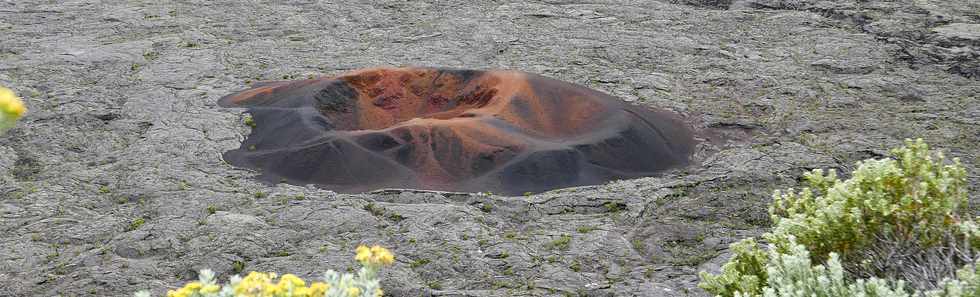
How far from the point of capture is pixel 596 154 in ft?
24.9

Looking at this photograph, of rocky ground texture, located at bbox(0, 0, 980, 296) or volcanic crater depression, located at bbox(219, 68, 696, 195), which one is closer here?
rocky ground texture, located at bbox(0, 0, 980, 296)

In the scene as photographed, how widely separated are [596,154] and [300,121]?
8.61ft

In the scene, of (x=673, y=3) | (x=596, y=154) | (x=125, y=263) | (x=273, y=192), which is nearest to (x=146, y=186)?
(x=273, y=192)

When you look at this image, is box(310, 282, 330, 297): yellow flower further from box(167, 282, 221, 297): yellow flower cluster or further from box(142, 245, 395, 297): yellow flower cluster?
box(167, 282, 221, 297): yellow flower cluster

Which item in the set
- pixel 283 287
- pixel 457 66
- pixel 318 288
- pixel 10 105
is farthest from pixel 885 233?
pixel 457 66

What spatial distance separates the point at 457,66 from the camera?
10258mm

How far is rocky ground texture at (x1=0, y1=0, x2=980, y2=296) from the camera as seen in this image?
584 cm

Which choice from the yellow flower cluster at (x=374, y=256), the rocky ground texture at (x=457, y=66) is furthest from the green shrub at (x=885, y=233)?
the yellow flower cluster at (x=374, y=256)

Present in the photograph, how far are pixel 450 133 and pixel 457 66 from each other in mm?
2645

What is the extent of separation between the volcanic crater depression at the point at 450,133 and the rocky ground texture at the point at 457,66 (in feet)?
0.94

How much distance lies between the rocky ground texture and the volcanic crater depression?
286mm

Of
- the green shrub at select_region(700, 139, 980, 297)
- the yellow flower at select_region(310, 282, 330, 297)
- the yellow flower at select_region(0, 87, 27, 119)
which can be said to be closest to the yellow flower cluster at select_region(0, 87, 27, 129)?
the yellow flower at select_region(0, 87, 27, 119)

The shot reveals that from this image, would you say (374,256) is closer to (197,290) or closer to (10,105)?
(197,290)

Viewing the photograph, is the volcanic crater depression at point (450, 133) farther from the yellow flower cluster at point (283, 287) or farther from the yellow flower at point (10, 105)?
the yellow flower at point (10, 105)
